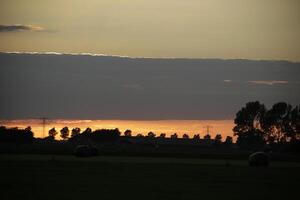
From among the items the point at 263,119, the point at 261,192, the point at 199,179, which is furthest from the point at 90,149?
the point at 263,119

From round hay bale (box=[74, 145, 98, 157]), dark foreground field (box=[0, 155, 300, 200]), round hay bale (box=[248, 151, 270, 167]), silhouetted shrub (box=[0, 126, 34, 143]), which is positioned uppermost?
silhouetted shrub (box=[0, 126, 34, 143])

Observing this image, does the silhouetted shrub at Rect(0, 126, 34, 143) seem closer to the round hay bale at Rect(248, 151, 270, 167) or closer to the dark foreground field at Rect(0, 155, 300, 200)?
the round hay bale at Rect(248, 151, 270, 167)

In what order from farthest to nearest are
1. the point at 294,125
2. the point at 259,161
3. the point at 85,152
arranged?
the point at 294,125
the point at 85,152
the point at 259,161

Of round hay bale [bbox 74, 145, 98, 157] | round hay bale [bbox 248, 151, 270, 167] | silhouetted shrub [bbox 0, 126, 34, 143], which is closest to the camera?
round hay bale [bbox 248, 151, 270, 167]

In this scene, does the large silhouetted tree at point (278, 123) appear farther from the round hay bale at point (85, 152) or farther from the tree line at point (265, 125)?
the round hay bale at point (85, 152)

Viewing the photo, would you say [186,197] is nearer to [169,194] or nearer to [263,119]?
[169,194]

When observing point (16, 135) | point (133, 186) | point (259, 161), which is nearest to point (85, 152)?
point (259, 161)

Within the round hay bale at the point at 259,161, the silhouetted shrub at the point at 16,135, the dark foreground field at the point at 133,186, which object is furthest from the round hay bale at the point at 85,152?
the silhouetted shrub at the point at 16,135

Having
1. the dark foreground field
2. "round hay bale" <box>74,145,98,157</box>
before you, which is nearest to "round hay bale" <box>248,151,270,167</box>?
"round hay bale" <box>74,145,98,157</box>

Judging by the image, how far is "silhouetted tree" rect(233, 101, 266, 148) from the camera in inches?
6383

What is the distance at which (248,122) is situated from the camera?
534 ft

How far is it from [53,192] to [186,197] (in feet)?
16.9

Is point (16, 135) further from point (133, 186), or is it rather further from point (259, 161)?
point (133, 186)

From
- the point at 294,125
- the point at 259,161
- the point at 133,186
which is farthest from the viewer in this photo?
the point at 294,125
